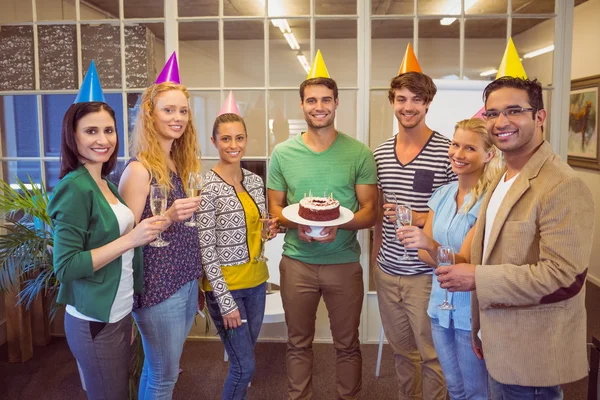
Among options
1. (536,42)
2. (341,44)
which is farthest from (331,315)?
(536,42)

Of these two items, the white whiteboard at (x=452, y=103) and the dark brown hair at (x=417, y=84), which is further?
the white whiteboard at (x=452, y=103)

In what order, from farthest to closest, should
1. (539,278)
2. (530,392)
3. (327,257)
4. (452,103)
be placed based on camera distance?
(452,103) → (327,257) → (530,392) → (539,278)

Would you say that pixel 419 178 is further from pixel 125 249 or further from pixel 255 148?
pixel 255 148

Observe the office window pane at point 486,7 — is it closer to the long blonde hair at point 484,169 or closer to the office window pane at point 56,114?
the long blonde hair at point 484,169

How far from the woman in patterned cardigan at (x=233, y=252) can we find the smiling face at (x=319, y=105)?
0.39 m

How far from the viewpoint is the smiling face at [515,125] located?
1.44m

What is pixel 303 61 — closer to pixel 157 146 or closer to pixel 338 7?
pixel 338 7

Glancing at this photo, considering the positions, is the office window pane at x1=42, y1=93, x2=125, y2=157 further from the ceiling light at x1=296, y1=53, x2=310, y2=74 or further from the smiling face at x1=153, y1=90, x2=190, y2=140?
the smiling face at x1=153, y1=90, x2=190, y2=140

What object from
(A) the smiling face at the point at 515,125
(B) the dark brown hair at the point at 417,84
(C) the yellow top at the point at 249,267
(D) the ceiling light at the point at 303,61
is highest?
(D) the ceiling light at the point at 303,61

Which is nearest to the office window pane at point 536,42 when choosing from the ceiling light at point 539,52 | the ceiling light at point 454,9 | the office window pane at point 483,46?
the ceiling light at point 539,52

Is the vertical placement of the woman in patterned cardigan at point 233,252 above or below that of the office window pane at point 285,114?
below

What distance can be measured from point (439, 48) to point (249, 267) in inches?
86.1

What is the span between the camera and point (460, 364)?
182 cm

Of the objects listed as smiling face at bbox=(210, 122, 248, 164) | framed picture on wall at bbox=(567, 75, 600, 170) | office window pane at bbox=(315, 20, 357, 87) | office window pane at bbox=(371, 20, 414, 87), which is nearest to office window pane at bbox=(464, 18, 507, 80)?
office window pane at bbox=(371, 20, 414, 87)
